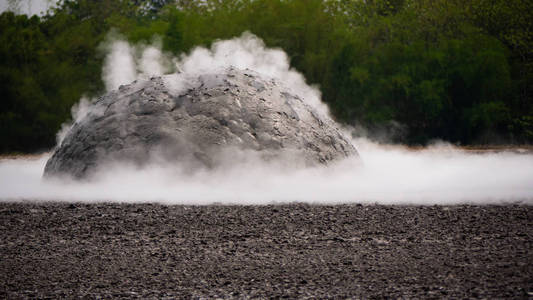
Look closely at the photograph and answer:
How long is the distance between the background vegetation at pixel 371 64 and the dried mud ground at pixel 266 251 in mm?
11749

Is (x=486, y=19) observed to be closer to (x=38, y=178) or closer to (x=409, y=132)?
(x=409, y=132)

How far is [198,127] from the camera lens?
8000 millimetres

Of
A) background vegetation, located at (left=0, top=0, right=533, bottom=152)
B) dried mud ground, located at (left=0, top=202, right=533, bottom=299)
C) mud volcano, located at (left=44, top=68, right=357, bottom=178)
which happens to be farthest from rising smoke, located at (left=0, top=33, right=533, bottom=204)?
background vegetation, located at (left=0, top=0, right=533, bottom=152)

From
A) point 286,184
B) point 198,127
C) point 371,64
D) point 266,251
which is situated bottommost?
point 266,251

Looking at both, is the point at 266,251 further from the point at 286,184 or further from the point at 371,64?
the point at 371,64

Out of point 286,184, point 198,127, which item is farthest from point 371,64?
point 286,184

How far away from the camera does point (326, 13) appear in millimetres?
18938

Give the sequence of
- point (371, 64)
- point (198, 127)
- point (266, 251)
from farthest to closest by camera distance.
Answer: point (371, 64), point (198, 127), point (266, 251)

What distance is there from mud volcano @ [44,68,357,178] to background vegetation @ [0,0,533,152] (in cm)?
871

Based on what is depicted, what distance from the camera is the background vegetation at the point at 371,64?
16.7m

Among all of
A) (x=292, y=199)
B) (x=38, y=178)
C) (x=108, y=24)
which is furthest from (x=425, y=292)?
(x=108, y=24)

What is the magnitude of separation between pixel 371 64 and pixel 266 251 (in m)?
14.3

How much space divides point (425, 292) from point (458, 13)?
55.5ft

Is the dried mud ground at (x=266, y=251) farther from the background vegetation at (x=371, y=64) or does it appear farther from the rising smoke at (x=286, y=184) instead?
the background vegetation at (x=371, y=64)
